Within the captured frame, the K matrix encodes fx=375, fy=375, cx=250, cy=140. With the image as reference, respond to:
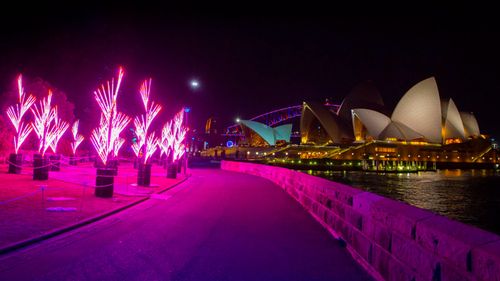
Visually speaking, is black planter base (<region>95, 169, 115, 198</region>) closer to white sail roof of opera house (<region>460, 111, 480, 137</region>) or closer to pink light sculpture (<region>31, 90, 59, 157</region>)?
pink light sculpture (<region>31, 90, 59, 157</region>)

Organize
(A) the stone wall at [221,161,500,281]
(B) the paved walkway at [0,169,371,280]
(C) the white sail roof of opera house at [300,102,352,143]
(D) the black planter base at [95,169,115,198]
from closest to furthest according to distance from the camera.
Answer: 1. (A) the stone wall at [221,161,500,281]
2. (B) the paved walkway at [0,169,371,280]
3. (D) the black planter base at [95,169,115,198]
4. (C) the white sail roof of opera house at [300,102,352,143]

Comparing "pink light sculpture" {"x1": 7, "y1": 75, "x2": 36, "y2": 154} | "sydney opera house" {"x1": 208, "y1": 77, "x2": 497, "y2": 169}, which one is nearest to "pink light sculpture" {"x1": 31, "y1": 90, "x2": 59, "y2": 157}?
"pink light sculpture" {"x1": 7, "y1": 75, "x2": 36, "y2": 154}

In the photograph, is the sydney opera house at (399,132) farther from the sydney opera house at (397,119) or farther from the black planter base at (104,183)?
the black planter base at (104,183)

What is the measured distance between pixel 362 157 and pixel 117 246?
256 ft

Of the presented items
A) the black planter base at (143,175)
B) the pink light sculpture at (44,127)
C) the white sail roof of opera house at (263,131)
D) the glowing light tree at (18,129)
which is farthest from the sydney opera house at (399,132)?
the black planter base at (143,175)

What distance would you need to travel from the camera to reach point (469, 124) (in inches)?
3861

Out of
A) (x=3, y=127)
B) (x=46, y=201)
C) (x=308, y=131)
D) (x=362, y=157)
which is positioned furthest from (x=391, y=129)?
(x=46, y=201)

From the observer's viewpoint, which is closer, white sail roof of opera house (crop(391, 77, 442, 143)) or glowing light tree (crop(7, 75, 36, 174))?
glowing light tree (crop(7, 75, 36, 174))

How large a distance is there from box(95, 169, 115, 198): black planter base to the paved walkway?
3138 mm

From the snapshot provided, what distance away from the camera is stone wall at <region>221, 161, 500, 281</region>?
118 inches

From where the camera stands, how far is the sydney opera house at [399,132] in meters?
78.4

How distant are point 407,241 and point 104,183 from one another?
11.4 meters

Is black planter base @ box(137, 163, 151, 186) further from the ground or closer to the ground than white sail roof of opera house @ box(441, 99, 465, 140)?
closer to the ground

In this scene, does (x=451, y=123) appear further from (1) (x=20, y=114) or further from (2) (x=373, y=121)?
(1) (x=20, y=114)
